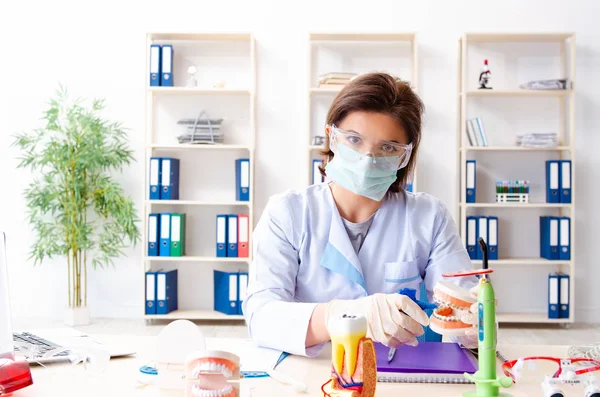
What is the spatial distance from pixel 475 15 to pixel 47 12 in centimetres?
300

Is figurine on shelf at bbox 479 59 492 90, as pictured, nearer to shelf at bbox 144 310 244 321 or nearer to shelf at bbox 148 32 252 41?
shelf at bbox 148 32 252 41

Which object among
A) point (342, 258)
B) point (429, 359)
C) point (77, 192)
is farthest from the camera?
point (77, 192)

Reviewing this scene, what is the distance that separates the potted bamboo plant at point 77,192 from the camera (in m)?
4.19

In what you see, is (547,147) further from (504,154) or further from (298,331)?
(298,331)

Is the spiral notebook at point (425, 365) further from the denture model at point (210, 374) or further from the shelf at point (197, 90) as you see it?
the shelf at point (197, 90)

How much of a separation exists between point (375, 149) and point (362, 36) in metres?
2.79

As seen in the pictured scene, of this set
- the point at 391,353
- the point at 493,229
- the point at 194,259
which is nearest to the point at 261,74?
the point at 194,259

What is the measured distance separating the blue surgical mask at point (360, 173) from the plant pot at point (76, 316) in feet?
9.89

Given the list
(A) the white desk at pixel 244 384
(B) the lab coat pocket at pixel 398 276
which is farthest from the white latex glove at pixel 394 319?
(B) the lab coat pocket at pixel 398 276

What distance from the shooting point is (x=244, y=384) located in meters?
1.17

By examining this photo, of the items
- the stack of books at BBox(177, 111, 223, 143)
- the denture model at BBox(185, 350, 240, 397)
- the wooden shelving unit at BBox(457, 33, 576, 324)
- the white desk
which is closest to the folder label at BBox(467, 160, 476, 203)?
the wooden shelving unit at BBox(457, 33, 576, 324)

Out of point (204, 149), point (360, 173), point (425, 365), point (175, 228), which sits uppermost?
point (204, 149)

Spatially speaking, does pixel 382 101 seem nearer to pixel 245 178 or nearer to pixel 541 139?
pixel 245 178

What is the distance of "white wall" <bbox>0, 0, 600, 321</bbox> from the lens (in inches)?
175
